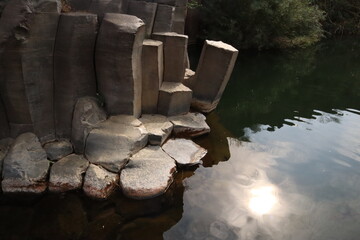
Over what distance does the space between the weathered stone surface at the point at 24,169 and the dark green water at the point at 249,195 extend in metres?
0.18

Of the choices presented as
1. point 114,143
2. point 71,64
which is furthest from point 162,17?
point 114,143

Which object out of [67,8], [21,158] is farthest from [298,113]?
[21,158]

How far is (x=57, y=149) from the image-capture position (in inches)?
187

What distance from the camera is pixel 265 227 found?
4.25 meters

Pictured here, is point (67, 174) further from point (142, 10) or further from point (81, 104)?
point (142, 10)

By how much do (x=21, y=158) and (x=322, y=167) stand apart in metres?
4.55

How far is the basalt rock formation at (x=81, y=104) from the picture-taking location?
4.36m

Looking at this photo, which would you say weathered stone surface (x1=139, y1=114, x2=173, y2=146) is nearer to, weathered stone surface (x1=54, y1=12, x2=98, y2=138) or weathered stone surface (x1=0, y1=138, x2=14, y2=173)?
weathered stone surface (x1=54, y1=12, x2=98, y2=138)

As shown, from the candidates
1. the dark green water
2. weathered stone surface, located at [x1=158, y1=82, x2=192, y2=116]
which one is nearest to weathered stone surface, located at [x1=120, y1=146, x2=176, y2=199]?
the dark green water

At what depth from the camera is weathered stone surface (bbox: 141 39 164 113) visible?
18.0 ft

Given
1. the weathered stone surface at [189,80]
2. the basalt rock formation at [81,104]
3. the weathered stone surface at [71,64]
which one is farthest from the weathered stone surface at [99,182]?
the weathered stone surface at [189,80]

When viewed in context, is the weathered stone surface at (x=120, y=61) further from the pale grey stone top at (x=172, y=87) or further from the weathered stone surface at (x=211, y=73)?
the weathered stone surface at (x=211, y=73)

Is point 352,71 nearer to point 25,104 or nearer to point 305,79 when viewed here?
point 305,79

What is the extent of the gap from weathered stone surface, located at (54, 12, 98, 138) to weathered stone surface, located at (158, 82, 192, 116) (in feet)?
4.20
